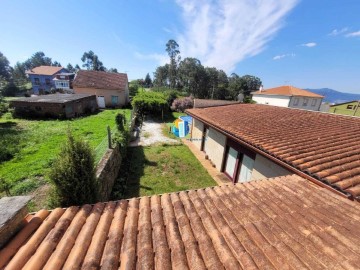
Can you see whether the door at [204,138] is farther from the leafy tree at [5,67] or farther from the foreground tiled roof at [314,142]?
the leafy tree at [5,67]

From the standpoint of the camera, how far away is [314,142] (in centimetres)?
582

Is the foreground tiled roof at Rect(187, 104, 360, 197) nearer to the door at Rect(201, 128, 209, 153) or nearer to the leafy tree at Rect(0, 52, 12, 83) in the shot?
the door at Rect(201, 128, 209, 153)

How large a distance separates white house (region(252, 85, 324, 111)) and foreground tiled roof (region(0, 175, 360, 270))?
41440mm

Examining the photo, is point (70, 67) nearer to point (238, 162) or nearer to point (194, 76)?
point (194, 76)

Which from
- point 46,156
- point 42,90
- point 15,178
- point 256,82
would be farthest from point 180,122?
point 256,82

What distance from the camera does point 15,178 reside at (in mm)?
7809

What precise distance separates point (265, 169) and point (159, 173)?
5633mm

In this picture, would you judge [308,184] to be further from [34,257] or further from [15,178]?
[15,178]

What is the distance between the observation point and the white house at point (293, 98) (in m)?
38.7

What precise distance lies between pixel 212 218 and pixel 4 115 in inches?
1188

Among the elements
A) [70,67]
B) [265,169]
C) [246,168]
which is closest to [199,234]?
[265,169]

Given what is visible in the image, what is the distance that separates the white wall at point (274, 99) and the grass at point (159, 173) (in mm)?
34656

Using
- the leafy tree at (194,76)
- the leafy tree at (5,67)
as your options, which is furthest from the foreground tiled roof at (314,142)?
the leafy tree at (5,67)

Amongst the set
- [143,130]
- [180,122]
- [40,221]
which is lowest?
[143,130]
